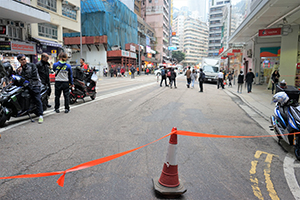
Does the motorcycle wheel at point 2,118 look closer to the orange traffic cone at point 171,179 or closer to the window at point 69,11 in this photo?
the orange traffic cone at point 171,179

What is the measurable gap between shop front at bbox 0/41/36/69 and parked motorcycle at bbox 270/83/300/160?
61.0 feet

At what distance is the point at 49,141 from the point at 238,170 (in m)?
3.72

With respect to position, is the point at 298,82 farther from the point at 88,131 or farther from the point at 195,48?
the point at 195,48

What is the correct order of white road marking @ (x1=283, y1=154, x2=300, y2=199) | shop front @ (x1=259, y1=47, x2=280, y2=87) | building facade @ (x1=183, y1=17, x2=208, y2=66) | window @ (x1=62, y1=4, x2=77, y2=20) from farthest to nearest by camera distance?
building facade @ (x1=183, y1=17, x2=208, y2=66) < window @ (x1=62, y1=4, x2=77, y2=20) < shop front @ (x1=259, y1=47, x2=280, y2=87) < white road marking @ (x1=283, y1=154, x2=300, y2=199)

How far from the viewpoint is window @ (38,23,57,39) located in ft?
85.0

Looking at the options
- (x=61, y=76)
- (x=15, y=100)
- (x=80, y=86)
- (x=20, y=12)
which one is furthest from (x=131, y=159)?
(x=20, y=12)

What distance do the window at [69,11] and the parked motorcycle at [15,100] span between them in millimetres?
27665

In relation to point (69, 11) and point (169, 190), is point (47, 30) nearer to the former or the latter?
point (69, 11)

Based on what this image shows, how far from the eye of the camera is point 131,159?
389 cm

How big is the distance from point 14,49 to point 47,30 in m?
7.22

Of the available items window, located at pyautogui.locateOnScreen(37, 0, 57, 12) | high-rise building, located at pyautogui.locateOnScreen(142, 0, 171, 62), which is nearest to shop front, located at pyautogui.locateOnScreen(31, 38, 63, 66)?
window, located at pyautogui.locateOnScreen(37, 0, 57, 12)

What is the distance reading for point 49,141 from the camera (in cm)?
473

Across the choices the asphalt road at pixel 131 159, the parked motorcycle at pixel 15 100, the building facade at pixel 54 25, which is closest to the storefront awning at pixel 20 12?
the building facade at pixel 54 25

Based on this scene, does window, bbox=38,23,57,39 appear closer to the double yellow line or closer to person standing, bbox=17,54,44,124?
person standing, bbox=17,54,44,124
